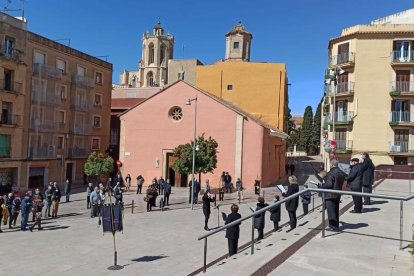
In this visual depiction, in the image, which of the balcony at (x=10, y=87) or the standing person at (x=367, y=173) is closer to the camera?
the standing person at (x=367, y=173)

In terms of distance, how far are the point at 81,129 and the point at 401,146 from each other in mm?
31112

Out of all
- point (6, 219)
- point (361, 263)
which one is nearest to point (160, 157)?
point (6, 219)

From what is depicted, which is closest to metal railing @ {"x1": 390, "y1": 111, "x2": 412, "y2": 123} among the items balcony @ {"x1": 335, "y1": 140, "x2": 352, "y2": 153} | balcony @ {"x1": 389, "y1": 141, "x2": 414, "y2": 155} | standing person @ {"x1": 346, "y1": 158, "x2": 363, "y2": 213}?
balcony @ {"x1": 389, "y1": 141, "x2": 414, "y2": 155}

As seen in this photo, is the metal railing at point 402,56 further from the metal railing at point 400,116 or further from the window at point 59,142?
the window at point 59,142

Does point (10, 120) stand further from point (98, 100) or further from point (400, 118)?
point (400, 118)

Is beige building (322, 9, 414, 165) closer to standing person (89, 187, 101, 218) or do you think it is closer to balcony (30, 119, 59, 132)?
standing person (89, 187, 101, 218)

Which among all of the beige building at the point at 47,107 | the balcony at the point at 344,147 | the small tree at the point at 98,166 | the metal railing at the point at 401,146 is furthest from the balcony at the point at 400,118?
the beige building at the point at 47,107

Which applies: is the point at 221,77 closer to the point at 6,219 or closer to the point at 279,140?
the point at 279,140

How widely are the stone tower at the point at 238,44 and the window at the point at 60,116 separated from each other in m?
38.2

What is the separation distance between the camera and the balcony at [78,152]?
3925 cm

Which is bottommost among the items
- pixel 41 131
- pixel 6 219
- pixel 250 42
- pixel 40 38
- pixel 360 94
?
pixel 6 219

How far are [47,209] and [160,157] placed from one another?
16.5 m

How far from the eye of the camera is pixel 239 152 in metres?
33.0

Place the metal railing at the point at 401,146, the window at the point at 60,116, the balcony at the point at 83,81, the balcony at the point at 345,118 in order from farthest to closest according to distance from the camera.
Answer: the balcony at the point at 345,118 < the balcony at the point at 83,81 < the metal railing at the point at 401,146 < the window at the point at 60,116
